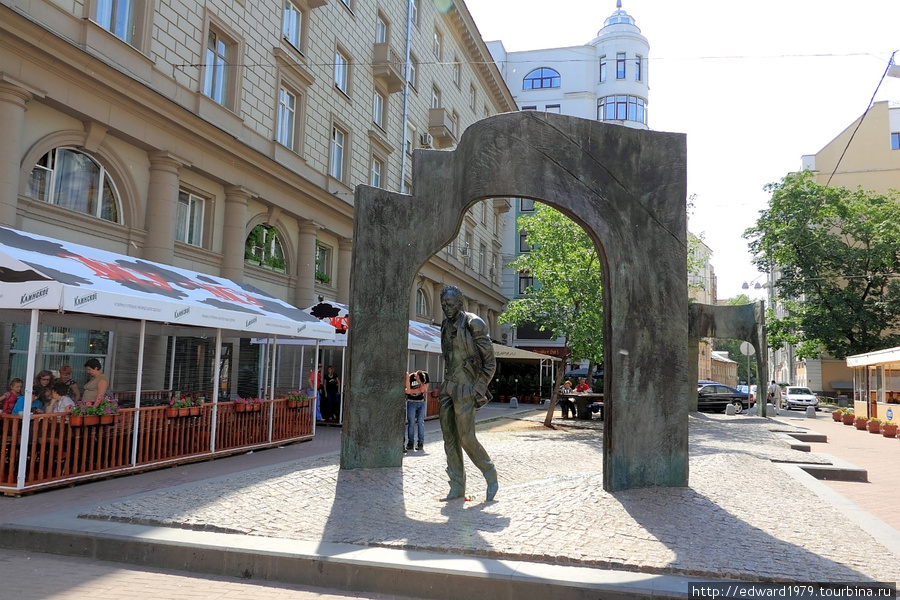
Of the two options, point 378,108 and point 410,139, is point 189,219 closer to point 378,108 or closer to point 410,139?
point 378,108

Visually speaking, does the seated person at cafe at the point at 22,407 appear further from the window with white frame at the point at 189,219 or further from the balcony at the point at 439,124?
the balcony at the point at 439,124

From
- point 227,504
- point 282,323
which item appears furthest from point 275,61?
point 227,504

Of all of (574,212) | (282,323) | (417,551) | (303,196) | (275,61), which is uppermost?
(275,61)

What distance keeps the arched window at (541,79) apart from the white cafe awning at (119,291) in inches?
1782

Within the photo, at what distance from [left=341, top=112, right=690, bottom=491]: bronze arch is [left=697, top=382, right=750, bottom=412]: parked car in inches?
991

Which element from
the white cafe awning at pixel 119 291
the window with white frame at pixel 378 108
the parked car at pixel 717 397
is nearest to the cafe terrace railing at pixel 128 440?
the white cafe awning at pixel 119 291

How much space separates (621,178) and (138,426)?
758 cm

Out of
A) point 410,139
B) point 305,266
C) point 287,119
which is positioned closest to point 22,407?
point 305,266

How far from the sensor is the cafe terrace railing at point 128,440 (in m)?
8.49

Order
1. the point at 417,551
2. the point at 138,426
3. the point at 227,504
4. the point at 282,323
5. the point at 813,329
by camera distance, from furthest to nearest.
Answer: the point at 813,329 → the point at 282,323 → the point at 138,426 → the point at 227,504 → the point at 417,551

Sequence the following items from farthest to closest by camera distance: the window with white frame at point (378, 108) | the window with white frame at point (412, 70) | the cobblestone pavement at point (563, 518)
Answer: the window with white frame at point (412, 70) → the window with white frame at point (378, 108) → the cobblestone pavement at point (563, 518)

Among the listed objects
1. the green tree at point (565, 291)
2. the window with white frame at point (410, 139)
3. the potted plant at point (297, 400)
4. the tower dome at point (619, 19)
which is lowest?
the potted plant at point (297, 400)

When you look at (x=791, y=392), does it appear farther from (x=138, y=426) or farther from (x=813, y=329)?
(x=138, y=426)

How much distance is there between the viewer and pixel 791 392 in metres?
40.3
